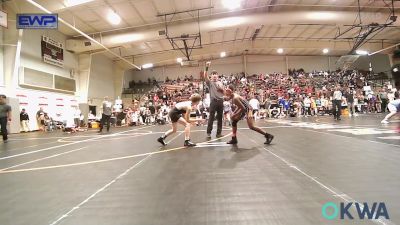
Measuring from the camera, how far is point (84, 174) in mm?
3521

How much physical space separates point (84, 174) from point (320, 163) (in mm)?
2783

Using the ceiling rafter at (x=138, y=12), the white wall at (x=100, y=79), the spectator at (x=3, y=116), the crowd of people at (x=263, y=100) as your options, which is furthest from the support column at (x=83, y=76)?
the spectator at (x=3, y=116)

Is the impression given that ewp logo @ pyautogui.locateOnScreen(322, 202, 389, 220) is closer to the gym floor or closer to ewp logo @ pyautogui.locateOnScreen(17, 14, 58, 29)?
the gym floor

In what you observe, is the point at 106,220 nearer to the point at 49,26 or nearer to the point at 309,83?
the point at 49,26

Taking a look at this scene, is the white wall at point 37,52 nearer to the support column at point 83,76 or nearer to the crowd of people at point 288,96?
the support column at point 83,76

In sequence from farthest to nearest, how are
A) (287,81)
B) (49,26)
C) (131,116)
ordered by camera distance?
(287,81), (131,116), (49,26)

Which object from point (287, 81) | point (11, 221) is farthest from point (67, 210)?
point (287, 81)

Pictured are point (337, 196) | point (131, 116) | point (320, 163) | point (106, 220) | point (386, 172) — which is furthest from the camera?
point (131, 116)

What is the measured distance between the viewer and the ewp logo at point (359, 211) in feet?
6.02

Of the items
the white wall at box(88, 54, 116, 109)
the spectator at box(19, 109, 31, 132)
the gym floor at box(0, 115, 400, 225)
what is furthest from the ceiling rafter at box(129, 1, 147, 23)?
the gym floor at box(0, 115, 400, 225)

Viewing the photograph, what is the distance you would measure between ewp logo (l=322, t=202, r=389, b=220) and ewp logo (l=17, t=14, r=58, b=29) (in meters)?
11.8

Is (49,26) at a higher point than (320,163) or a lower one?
higher

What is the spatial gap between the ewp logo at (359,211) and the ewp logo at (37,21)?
11787mm

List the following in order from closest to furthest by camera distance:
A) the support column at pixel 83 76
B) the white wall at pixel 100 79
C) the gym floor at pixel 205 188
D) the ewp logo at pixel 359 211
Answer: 1. the ewp logo at pixel 359 211
2. the gym floor at pixel 205 188
3. the support column at pixel 83 76
4. the white wall at pixel 100 79
